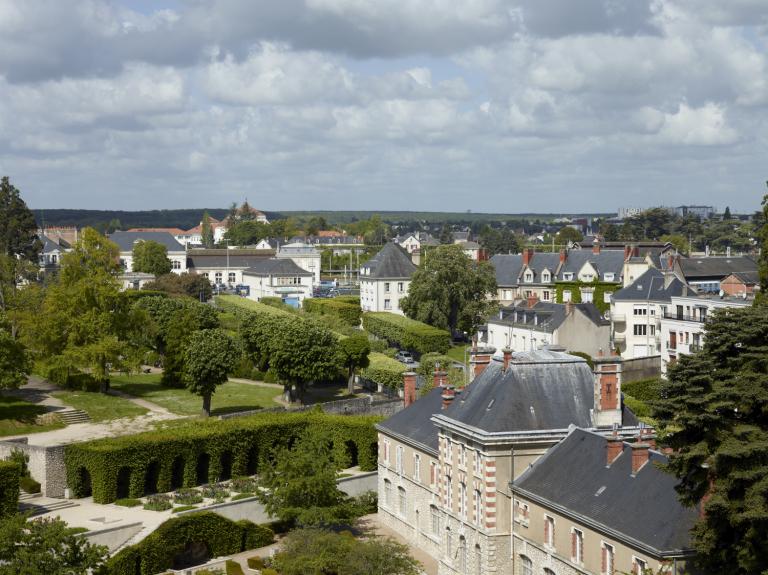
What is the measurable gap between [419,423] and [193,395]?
1147 inches

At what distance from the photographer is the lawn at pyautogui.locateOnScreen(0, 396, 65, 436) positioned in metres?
63.4

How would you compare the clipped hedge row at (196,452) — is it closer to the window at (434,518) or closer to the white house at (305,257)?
the window at (434,518)

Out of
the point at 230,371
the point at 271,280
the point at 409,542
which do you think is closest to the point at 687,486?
the point at 409,542

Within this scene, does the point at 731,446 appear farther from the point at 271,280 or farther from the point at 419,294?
the point at 271,280

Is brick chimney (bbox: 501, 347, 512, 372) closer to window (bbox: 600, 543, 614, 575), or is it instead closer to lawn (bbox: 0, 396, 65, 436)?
window (bbox: 600, 543, 614, 575)

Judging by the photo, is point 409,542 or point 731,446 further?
point 409,542

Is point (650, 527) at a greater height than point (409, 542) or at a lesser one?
greater

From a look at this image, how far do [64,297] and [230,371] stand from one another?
43.5ft

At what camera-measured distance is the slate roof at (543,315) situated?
88750 mm

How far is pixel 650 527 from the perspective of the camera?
34.4 metres

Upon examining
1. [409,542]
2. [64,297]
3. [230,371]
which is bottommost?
[409,542]

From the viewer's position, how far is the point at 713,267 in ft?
363

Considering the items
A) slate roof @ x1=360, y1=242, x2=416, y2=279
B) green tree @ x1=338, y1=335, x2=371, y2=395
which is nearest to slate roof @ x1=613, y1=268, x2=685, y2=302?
green tree @ x1=338, y1=335, x2=371, y2=395

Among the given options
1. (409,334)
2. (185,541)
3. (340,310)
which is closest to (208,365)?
(185,541)
